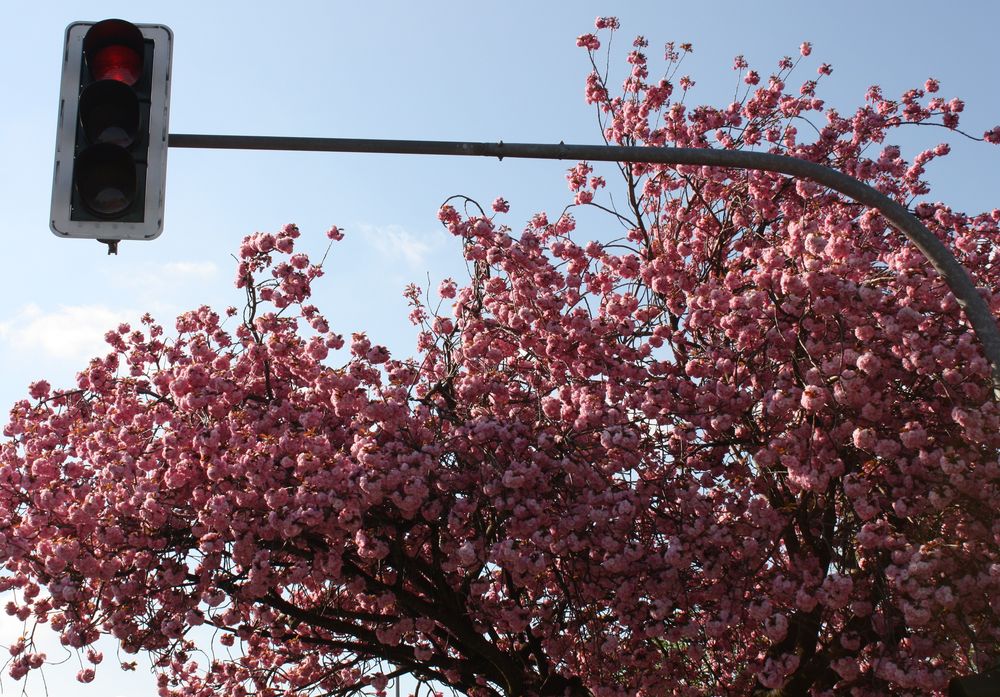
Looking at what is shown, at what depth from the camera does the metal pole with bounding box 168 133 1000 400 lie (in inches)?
240

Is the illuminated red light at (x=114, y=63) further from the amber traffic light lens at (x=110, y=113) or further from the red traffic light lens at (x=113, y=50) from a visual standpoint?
the amber traffic light lens at (x=110, y=113)

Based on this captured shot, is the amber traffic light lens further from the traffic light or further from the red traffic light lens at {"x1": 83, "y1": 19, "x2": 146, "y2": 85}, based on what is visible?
the red traffic light lens at {"x1": 83, "y1": 19, "x2": 146, "y2": 85}

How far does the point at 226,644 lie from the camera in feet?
38.0

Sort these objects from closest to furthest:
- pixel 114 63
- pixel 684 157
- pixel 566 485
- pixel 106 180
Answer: pixel 106 180 < pixel 114 63 < pixel 684 157 < pixel 566 485

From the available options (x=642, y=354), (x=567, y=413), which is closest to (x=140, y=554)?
(x=567, y=413)

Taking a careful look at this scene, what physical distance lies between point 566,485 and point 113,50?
238 inches

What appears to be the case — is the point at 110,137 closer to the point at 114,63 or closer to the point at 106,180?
the point at 106,180

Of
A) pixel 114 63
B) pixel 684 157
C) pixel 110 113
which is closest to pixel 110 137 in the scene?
pixel 110 113

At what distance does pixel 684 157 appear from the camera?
6.40 metres

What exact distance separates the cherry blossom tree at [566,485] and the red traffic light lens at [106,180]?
15.0 feet

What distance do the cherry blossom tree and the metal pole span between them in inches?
74.8

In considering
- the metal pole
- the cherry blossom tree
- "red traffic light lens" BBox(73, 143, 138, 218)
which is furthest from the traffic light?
the cherry blossom tree

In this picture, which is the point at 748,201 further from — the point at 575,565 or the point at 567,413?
the point at 575,565

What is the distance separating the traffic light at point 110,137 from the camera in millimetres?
5480
